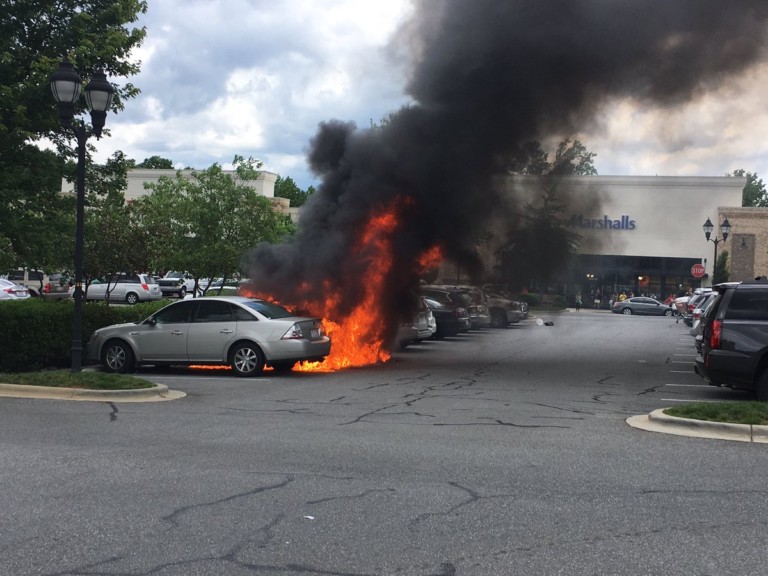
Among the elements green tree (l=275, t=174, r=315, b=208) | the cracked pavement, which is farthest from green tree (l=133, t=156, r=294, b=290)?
green tree (l=275, t=174, r=315, b=208)

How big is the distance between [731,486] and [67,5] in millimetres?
14521

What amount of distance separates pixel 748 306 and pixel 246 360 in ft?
26.3

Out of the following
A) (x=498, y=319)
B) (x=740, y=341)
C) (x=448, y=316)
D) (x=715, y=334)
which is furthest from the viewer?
(x=498, y=319)

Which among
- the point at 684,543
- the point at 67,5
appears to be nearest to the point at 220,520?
the point at 684,543

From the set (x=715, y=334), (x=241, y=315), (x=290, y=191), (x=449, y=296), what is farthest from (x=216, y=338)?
(x=290, y=191)

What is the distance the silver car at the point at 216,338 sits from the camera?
13.8m

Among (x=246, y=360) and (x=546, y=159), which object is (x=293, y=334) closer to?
(x=246, y=360)

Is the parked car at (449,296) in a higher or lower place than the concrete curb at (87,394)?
higher

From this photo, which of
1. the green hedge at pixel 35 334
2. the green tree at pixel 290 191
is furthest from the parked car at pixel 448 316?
the green tree at pixel 290 191

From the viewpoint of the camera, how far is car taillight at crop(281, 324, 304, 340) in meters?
13.7

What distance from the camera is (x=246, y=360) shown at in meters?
13.8

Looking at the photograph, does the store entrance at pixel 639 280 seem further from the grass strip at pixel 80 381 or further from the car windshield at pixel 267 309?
the grass strip at pixel 80 381

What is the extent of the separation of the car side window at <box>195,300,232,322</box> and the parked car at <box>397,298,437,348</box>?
515cm

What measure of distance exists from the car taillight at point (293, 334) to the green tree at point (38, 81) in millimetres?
5287
